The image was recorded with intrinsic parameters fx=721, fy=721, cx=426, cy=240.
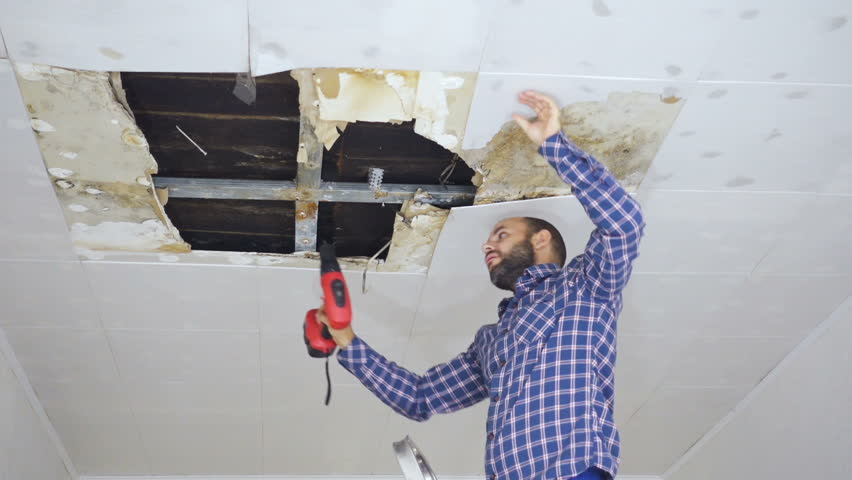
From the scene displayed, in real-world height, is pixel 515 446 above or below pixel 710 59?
below

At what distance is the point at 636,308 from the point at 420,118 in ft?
4.30

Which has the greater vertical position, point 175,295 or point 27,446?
point 175,295

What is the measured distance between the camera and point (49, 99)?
1687 mm

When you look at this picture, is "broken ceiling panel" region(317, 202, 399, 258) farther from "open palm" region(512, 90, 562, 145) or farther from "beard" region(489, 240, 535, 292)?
"open palm" region(512, 90, 562, 145)

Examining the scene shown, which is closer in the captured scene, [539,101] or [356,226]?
[539,101]

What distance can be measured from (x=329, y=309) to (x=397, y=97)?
22.9 inches

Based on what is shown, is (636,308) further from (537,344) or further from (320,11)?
(320,11)

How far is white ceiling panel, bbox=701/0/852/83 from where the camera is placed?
1.66 meters

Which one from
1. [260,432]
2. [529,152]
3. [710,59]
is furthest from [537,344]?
[260,432]

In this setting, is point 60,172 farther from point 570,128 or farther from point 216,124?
point 570,128

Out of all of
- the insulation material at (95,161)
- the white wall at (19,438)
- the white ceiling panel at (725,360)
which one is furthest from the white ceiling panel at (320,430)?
the white ceiling panel at (725,360)

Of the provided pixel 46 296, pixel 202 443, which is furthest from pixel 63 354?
pixel 202 443

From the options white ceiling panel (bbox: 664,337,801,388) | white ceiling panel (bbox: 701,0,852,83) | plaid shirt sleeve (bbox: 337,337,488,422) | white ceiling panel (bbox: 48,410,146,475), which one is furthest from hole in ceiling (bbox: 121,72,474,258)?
white ceiling panel (bbox: 664,337,801,388)

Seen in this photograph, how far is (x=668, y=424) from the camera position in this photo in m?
3.45
